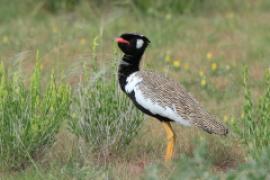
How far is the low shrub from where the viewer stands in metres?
5.91

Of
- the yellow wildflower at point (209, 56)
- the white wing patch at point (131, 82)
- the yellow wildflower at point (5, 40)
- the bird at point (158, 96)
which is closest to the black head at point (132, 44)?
the bird at point (158, 96)

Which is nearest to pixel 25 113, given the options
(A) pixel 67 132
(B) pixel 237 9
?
(A) pixel 67 132

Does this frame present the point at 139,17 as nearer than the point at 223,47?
No

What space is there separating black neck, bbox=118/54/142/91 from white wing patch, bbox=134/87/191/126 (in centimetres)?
26

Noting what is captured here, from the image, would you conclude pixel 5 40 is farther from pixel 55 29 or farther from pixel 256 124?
pixel 256 124

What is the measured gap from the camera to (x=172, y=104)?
5.79m

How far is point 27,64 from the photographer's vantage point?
9258mm

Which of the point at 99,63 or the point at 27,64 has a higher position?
the point at 99,63

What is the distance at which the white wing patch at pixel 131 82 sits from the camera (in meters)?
5.90

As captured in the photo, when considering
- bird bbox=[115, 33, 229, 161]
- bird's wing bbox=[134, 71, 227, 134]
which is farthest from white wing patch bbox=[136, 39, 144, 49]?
bird's wing bbox=[134, 71, 227, 134]

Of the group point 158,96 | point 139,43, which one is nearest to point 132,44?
point 139,43

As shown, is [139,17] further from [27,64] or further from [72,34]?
[27,64]

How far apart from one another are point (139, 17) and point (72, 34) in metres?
1.00

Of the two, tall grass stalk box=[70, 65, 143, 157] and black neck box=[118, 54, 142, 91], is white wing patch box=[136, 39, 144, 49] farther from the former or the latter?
tall grass stalk box=[70, 65, 143, 157]
